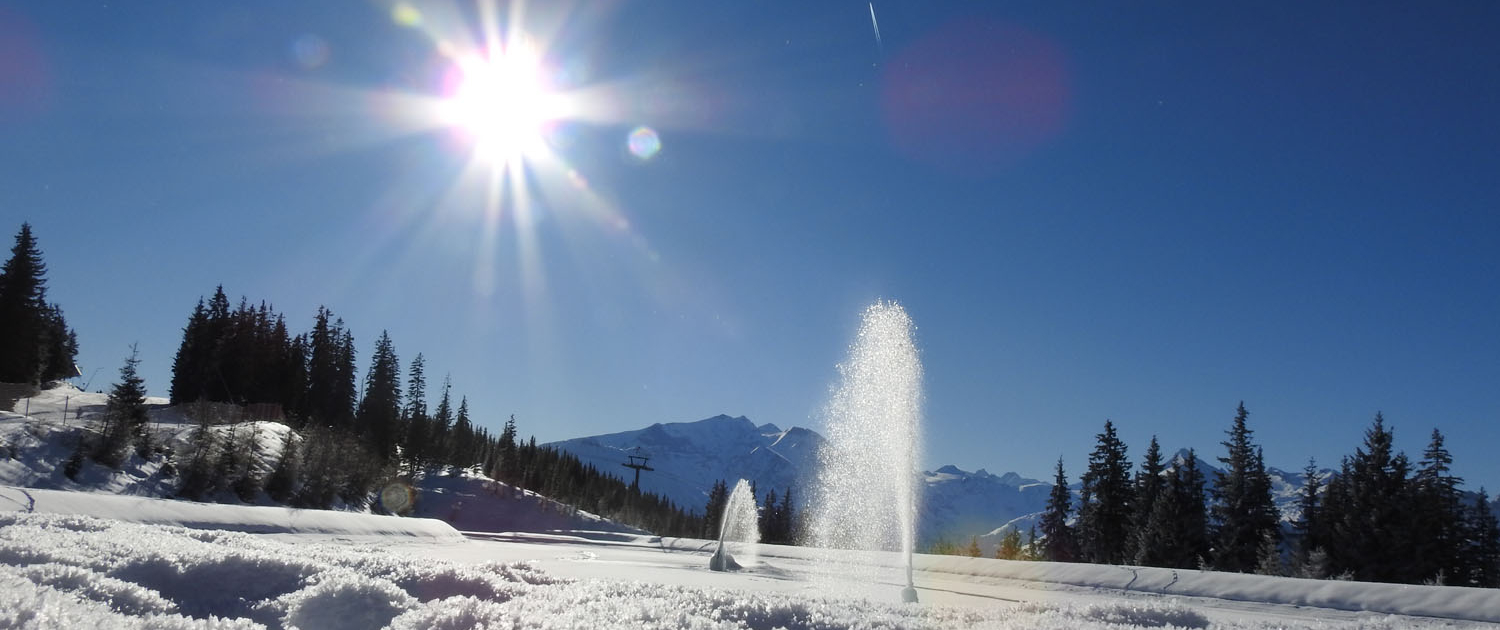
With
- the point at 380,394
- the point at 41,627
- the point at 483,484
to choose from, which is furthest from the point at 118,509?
the point at 380,394

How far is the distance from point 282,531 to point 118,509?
310 centimetres

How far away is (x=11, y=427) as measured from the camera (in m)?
25.8

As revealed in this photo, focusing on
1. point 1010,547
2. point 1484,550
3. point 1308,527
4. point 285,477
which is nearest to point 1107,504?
point 1308,527

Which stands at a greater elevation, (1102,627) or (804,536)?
(1102,627)

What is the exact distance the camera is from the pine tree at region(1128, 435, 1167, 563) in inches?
1574

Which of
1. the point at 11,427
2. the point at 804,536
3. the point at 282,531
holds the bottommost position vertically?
the point at 804,536

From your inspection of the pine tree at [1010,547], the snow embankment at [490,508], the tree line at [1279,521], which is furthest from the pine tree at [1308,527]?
the snow embankment at [490,508]

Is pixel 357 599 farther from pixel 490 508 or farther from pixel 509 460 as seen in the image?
pixel 509 460

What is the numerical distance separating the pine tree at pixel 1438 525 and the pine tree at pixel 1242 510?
548 centimetres

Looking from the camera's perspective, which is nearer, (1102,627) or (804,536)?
(1102,627)

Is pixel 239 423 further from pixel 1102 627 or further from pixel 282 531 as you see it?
pixel 1102 627

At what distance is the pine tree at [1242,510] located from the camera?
37000 mm

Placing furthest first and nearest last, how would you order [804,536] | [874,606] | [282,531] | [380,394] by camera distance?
→ [804,536] < [380,394] < [282,531] < [874,606]

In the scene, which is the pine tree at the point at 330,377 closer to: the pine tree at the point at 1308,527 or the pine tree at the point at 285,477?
the pine tree at the point at 285,477
